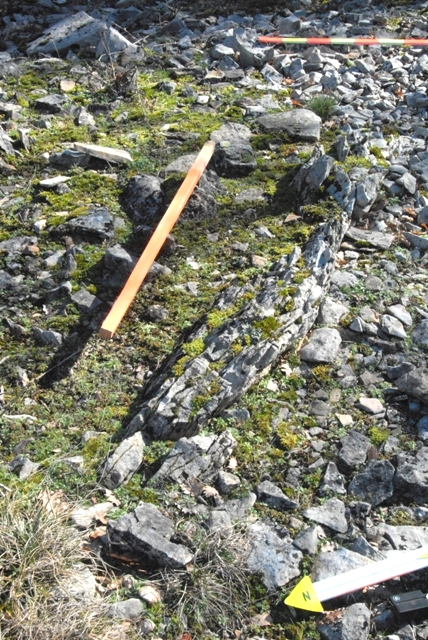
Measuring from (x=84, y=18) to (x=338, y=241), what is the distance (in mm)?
5869

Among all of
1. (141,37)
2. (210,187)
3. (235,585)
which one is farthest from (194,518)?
(141,37)

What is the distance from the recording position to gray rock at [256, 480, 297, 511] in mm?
4223

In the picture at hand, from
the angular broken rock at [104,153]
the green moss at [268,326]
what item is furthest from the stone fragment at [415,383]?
the angular broken rock at [104,153]

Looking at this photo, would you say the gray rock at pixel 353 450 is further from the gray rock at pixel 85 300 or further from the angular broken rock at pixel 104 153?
the angular broken rock at pixel 104 153

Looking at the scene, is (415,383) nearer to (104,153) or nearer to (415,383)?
(415,383)

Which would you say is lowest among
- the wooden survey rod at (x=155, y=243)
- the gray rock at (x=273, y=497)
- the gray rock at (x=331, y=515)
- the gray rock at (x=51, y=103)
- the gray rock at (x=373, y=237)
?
the gray rock at (x=373, y=237)

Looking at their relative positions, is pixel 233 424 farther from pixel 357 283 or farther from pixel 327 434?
pixel 357 283

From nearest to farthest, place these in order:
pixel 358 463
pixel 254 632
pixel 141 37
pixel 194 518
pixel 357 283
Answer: pixel 254 632 → pixel 194 518 → pixel 358 463 → pixel 357 283 → pixel 141 37

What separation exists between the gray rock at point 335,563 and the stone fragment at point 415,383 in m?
1.28

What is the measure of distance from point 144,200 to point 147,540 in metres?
3.37

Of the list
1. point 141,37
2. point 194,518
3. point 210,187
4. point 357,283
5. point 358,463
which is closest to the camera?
point 194,518

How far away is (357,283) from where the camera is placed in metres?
5.82

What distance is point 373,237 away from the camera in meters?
6.32

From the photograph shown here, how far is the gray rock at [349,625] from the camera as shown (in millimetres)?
3609
